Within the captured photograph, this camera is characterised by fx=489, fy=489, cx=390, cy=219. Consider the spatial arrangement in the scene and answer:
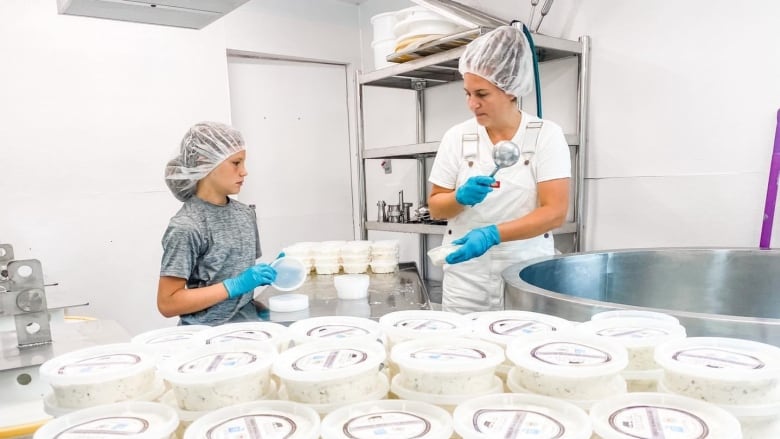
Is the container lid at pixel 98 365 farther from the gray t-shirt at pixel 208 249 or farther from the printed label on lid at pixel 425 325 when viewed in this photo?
the gray t-shirt at pixel 208 249

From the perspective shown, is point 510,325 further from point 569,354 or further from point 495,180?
point 495,180

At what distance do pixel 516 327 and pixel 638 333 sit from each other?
0.18 metres

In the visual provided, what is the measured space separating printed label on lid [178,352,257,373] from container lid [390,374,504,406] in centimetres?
21

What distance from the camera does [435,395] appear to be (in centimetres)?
63

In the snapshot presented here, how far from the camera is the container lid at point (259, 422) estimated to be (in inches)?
21.9

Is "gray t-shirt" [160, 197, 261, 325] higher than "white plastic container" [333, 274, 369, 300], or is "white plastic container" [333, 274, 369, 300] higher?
"gray t-shirt" [160, 197, 261, 325]

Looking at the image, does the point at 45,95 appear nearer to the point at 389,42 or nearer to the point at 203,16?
the point at 203,16

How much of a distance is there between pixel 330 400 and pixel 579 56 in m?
2.04

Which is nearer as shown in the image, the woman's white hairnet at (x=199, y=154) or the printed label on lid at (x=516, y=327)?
the printed label on lid at (x=516, y=327)

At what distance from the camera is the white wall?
2.45 m

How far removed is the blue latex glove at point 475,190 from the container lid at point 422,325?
2.43 ft

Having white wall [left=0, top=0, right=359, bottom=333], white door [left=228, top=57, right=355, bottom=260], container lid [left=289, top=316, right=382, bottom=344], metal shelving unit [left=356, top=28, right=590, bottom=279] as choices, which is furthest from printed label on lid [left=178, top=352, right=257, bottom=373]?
white door [left=228, top=57, right=355, bottom=260]

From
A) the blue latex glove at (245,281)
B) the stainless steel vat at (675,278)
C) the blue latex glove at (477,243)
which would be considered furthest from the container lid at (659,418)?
the blue latex glove at (245,281)

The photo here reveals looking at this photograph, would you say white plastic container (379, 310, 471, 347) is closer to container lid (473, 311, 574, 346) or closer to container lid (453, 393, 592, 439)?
container lid (473, 311, 574, 346)
